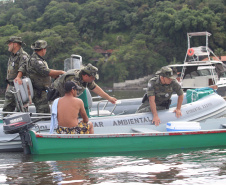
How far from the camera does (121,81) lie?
71.0m

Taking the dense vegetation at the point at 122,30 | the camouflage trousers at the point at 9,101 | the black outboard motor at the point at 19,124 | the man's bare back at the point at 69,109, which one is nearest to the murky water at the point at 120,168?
the black outboard motor at the point at 19,124

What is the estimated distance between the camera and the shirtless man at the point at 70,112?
6316 millimetres

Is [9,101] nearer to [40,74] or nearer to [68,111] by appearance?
[40,74]

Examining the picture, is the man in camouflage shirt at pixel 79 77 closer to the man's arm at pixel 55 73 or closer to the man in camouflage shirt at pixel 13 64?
the man's arm at pixel 55 73

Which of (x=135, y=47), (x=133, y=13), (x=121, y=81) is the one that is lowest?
(x=121, y=81)

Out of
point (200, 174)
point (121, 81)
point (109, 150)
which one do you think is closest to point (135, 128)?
point (109, 150)

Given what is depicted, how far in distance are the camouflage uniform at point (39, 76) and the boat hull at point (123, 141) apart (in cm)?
103

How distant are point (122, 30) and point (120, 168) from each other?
91.6 metres

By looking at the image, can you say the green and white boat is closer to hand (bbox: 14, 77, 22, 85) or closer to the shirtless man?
the shirtless man

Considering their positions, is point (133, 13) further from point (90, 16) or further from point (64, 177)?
point (64, 177)

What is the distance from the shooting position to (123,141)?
7.29 meters

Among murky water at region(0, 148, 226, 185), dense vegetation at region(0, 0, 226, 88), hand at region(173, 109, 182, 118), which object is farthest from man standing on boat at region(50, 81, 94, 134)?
dense vegetation at region(0, 0, 226, 88)

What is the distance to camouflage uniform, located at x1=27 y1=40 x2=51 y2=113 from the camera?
7.48m

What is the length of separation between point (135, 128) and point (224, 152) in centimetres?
179
